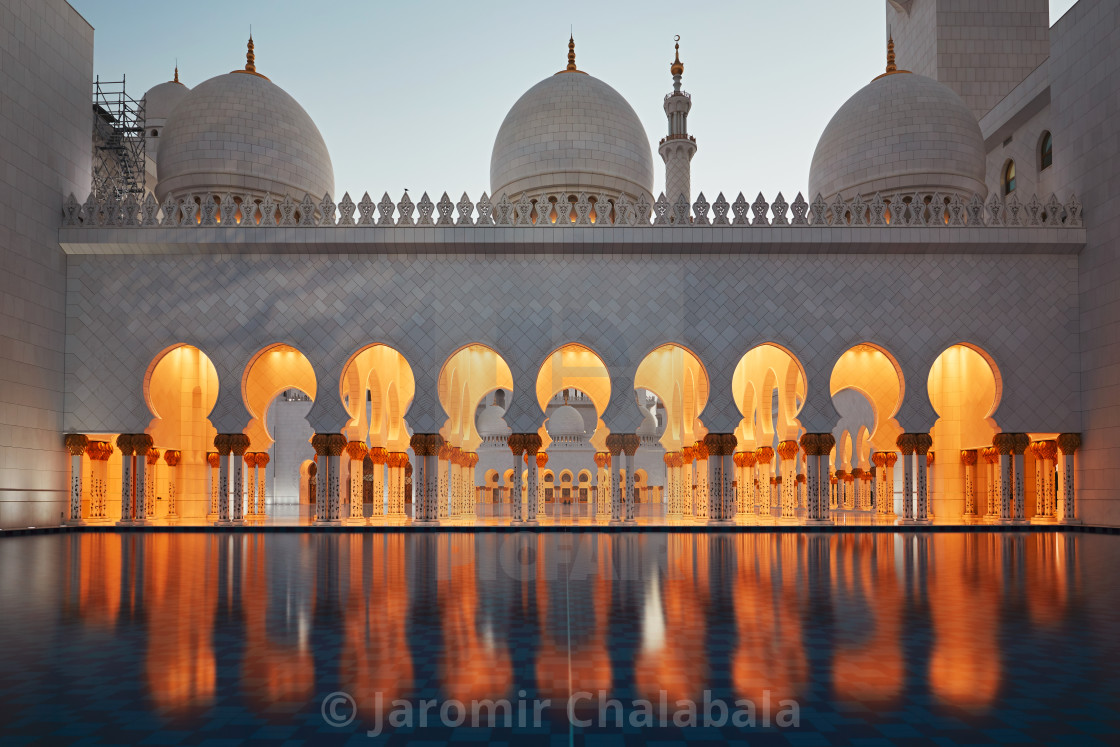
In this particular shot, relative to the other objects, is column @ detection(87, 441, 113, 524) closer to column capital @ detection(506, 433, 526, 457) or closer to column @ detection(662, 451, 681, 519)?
column capital @ detection(506, 433, 526, 457)

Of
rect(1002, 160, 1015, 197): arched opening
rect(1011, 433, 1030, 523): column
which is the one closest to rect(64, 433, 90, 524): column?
rect(1011, 433, 1030, 523): column

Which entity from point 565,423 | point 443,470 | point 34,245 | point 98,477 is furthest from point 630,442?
point 565,423

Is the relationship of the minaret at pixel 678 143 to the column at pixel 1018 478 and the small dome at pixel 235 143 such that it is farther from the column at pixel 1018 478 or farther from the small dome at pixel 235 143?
the column at pixel 1018 478

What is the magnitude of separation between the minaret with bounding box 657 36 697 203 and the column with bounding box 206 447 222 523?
1134 cm

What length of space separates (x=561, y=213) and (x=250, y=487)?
306 inches

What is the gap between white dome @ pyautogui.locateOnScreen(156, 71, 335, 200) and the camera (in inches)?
557

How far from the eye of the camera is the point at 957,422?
46.2 ft

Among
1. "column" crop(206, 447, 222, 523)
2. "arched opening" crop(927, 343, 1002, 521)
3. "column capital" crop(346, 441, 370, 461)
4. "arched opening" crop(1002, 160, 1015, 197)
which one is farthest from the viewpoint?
"arched opening" crop(1002, 160, 1015, 197)

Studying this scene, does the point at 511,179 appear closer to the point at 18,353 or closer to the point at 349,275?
the point at 349,275

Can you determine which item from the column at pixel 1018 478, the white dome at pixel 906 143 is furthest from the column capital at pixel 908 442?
the white dome at pixel 906 143

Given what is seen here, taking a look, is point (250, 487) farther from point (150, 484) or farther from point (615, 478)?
point (615, 478)

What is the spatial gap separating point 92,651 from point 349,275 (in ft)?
30.7

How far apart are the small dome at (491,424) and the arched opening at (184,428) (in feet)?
38.8

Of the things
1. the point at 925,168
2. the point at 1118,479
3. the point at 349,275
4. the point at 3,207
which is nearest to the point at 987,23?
the point at 925,168
